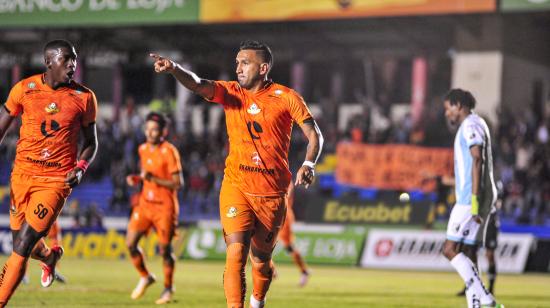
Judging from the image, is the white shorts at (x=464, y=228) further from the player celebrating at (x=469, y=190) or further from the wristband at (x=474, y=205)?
the wristband at (x=474, y=205)

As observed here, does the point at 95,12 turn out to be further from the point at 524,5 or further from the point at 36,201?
the point at 36,201

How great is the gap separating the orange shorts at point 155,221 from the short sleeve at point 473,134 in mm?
4915

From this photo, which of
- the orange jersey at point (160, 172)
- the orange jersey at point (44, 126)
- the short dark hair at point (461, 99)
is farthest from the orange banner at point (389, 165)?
the orange jersey at point (44, 126)

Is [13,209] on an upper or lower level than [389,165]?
upper

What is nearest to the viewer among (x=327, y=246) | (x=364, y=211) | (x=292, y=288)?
(x=292, y=288)

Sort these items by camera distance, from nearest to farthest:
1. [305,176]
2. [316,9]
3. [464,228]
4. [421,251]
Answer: [305,176], [464,228], [421,251], [316,9]

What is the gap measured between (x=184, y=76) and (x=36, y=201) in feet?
7.03

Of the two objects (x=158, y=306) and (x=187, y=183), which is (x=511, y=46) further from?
(x=158, y=306)

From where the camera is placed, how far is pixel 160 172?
14.3 meters

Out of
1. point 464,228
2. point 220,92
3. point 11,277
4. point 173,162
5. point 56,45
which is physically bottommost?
point 11,277

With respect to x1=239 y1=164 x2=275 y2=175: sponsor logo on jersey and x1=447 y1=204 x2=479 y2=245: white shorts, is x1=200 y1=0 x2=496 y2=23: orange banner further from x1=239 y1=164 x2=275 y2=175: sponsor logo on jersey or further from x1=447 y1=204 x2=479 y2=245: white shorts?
x1=239 y1=164 x2=275 y2=175: sponsor logo on jersey

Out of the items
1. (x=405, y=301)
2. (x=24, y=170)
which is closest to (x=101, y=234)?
(x=405, y=301)

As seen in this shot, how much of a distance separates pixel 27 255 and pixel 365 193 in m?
20.8

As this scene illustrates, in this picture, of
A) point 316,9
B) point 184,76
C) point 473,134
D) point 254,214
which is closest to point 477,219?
point 473,134
